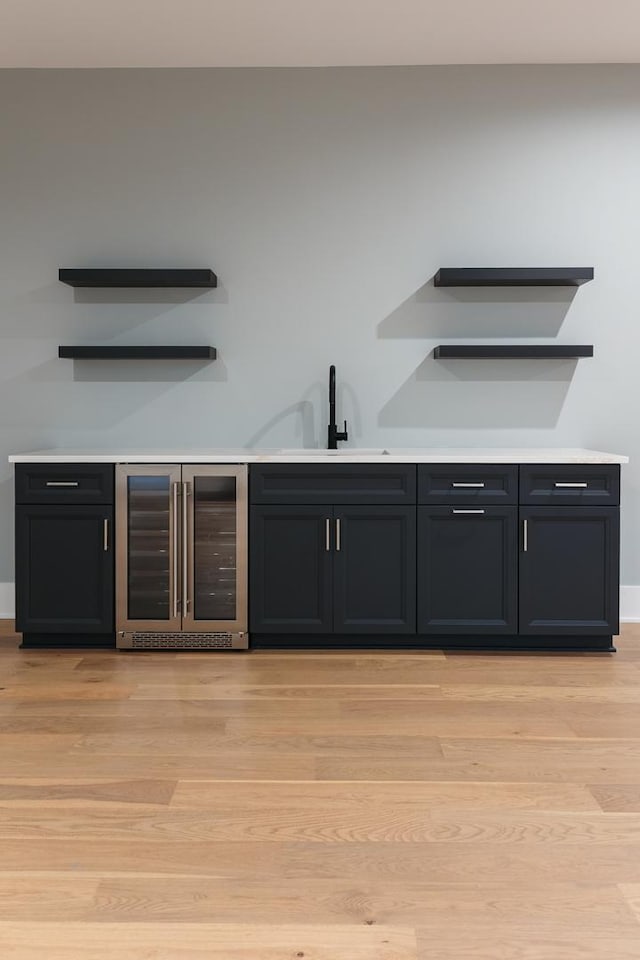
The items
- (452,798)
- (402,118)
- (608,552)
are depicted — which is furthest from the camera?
(402,118)

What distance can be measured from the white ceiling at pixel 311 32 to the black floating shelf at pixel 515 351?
1351mm

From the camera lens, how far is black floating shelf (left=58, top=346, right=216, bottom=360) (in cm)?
376

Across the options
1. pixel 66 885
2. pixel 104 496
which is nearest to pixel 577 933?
pixel 66 885

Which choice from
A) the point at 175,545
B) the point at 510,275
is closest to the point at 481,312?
the point at 510,275

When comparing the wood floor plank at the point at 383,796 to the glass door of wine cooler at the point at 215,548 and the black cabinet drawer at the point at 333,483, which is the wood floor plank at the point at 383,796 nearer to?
the glass door of wine cooler at the point at 215,548

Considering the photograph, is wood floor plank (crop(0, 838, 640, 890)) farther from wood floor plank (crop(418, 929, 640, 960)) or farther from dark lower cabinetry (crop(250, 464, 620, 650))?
dark lower cabinetry (crop(250, 464, 620, 650))

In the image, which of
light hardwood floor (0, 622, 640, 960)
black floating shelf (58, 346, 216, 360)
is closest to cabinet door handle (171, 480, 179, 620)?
light hardwood floor (0, 622, 640, 960)

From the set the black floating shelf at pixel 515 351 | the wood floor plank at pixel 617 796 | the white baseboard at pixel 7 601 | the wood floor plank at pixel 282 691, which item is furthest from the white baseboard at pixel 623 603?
the wood floor plank at pixel 617 796

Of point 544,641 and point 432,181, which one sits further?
point 432,181

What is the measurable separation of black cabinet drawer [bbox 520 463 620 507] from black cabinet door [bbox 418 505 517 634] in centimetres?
12

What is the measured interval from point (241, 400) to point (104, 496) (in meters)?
0.87

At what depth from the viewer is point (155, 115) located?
384cm

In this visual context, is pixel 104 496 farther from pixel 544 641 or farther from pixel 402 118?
pixel 402 118

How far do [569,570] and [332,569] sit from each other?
1.00m
